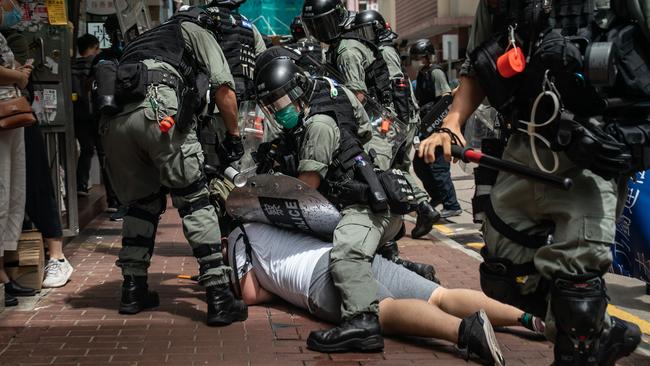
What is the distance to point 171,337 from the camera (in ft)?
14.9

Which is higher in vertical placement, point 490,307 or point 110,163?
point 110,163

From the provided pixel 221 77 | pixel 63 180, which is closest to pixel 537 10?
pixel 221 77

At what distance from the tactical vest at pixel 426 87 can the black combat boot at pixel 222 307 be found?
5360 mm

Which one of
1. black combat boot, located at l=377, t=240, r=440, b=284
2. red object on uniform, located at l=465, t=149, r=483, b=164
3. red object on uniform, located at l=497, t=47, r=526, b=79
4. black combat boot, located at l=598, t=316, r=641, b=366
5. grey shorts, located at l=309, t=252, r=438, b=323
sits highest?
red object on uniform, located at l=497, t=47, r=526, b=79

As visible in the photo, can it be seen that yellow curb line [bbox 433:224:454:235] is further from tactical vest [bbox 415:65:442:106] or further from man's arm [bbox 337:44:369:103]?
man's arm [bbox 337:44:369:103]

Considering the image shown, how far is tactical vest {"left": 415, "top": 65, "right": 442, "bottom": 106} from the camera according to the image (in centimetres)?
967

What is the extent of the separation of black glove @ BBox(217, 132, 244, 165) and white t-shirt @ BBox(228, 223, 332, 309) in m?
0.46

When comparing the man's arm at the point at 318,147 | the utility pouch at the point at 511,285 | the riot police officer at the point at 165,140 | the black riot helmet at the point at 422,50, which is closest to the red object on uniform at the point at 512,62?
the utility pouch at the point at 511,285

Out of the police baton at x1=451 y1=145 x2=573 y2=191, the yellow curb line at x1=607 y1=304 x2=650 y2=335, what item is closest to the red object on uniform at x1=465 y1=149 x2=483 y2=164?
the police baton at x1=451 y1=145 x2=573 y2=191

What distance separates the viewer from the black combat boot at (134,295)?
4.98m

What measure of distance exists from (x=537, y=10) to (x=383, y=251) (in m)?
2.71

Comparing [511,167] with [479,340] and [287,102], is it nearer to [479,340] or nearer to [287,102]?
[479,340]

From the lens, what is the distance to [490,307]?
4344 mm

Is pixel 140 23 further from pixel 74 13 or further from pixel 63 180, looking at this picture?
pixel 63 180
